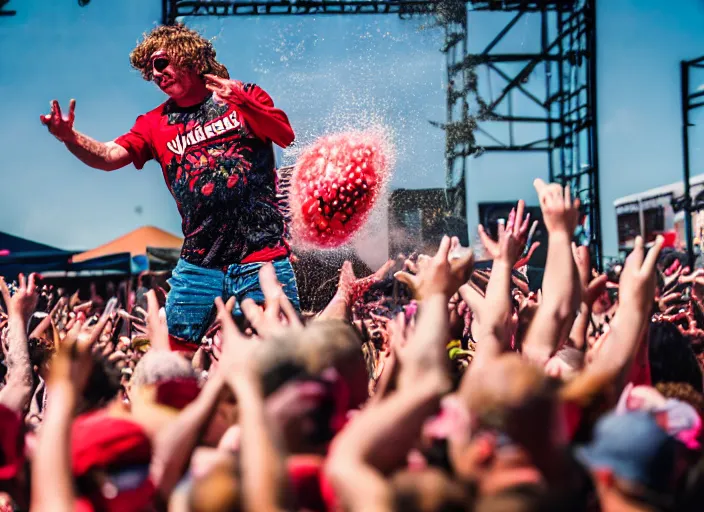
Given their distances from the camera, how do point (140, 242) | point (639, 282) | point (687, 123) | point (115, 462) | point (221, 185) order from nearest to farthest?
1. point (115, 462)
2. point (639, 282)
3. point (221, 185)
4. point (687, 123)
5. point (140, 242)

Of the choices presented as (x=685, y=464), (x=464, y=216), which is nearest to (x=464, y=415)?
(x=685, y=464)

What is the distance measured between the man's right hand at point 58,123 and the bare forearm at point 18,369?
2.45ft

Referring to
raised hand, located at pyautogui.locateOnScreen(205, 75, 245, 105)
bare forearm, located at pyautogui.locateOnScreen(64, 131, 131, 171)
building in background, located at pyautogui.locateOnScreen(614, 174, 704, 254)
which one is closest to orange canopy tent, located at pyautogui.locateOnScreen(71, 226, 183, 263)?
building in background, located at pyautogui.locateOnScreen(614, 174, 704, 254)

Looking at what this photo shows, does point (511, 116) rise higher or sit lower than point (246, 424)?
higher

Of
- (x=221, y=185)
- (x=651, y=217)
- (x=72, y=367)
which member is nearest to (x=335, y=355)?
(x=72, y=367)

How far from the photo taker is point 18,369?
8.87ft

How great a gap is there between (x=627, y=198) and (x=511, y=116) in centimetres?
369

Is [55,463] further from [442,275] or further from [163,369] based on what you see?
[442,275]

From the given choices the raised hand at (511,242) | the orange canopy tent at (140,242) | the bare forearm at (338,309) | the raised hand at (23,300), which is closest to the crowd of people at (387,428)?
the raised hand at (511,242)

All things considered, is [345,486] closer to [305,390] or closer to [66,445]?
[305,390]

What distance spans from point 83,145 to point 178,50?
1.73 feet

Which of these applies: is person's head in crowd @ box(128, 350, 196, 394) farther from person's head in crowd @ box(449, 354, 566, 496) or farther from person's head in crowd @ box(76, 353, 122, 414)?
person's head in crowd @ box(449, 354, 566, 496)

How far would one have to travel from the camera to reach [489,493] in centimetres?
125

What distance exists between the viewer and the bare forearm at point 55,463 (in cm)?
136
